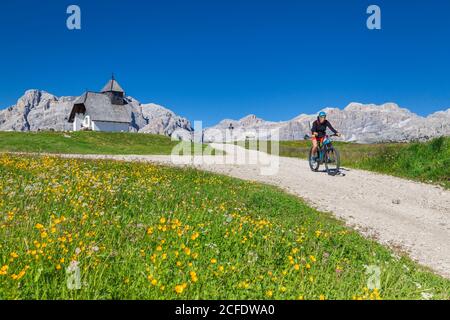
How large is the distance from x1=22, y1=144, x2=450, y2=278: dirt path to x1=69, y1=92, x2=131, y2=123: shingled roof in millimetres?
68856

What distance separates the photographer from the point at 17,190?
9.32 m

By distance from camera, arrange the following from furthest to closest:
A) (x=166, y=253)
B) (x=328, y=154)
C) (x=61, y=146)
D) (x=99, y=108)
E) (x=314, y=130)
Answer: (x=99, y=108), (x=61, y=146), (x=314, y=130), (x=328, y=154), (x=166, y=253)

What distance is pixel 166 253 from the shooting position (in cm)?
578

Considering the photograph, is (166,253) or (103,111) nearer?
(166,253)

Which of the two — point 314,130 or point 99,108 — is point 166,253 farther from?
point 99,108

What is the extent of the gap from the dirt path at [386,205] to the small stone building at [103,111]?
68.6 metres

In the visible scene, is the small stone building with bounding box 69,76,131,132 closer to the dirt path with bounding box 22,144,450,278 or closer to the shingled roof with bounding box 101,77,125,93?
the shingled roof with bounding box 101,77,125,93

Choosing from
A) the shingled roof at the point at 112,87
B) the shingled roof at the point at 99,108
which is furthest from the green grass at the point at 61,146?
the shingled roof at the point at 112,87

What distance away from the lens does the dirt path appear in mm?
9250

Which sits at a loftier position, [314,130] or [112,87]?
[112,87]

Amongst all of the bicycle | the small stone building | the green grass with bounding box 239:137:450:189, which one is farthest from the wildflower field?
the small stone building

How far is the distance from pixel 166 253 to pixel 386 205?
10.2m

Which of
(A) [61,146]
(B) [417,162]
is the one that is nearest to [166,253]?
(B) [417,162]
